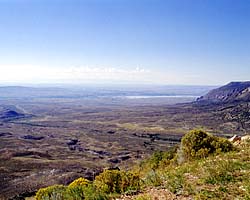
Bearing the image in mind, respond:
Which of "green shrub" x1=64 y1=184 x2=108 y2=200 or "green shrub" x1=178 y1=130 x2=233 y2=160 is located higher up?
"green shrub" x1=64 y1=184 x2=108 y2=200

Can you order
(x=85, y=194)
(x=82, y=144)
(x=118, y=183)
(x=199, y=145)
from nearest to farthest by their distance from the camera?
(x=85, y=194) < (x=118, y=183) < (x=199, y=145) < (x=82, y=144)

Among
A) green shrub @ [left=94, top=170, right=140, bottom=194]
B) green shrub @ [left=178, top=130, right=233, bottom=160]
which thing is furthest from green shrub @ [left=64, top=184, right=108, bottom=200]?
green shrub @ [left=178, top=130, right=233, bottom=160]

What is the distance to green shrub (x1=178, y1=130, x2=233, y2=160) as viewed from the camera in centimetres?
2081

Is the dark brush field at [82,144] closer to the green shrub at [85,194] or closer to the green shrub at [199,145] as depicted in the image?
the green shrub at [199,145]

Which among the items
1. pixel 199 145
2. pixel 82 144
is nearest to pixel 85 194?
pixel 199 145

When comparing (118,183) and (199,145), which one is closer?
(118,183)

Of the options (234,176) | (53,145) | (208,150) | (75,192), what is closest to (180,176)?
(234,176)

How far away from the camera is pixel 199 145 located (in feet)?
73.2

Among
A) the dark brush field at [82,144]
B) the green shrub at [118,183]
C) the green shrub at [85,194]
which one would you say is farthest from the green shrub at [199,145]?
the dark brush field at [82,144]

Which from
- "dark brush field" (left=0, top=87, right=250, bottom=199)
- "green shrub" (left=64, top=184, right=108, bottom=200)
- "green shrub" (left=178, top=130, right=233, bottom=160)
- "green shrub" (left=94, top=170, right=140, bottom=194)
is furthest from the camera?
"dark brush field" (left=0, top=87, right=250, bottom=199)

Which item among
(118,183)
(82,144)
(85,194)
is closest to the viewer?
(85,194)

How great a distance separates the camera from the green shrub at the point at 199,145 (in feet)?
68.3

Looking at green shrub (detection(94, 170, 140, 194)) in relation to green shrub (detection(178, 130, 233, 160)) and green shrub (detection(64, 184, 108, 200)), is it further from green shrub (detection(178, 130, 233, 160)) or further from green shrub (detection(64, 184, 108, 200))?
green shrub (detection(178, 130, 233, 160))

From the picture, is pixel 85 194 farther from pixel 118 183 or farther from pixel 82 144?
pixel 82 144
